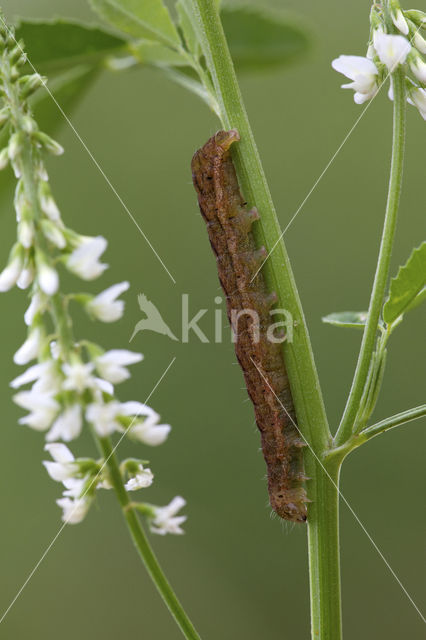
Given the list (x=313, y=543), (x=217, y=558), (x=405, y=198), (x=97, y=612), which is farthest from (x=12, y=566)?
(x=313, y=543)

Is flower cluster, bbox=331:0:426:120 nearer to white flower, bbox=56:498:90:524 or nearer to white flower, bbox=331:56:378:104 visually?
white flower, bbox=331:56:378:104

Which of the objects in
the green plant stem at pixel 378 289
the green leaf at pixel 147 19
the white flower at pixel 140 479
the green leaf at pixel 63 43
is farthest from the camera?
the green leaf at pixel 63 43

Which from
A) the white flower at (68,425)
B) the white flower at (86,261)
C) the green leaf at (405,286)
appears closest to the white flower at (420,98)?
the green leaf at (405,286)

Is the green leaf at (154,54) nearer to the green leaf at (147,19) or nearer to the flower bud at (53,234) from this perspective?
the green leaf at (147,19)

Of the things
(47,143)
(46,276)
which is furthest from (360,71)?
(46,276)

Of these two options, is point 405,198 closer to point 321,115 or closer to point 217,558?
point 321,115

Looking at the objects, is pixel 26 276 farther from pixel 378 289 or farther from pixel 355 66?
pixel 355 66
